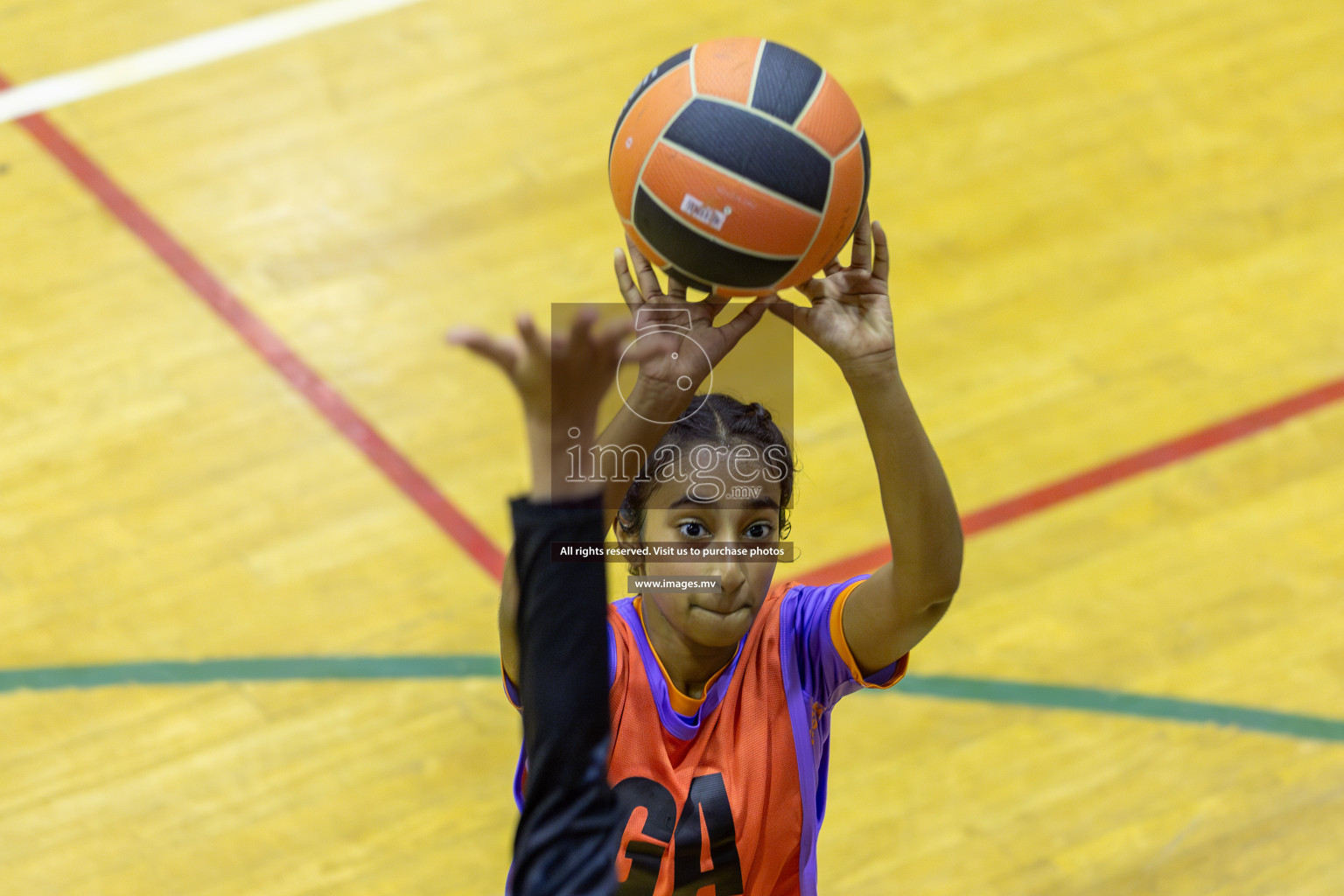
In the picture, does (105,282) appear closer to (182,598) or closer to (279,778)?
(182,598)

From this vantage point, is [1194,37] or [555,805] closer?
[555,805]

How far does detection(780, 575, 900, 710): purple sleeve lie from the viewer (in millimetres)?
2621

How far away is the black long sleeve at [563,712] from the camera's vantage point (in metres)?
1.93

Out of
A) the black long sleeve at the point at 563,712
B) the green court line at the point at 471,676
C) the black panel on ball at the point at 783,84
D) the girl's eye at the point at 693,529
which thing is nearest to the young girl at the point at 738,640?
the girl's eye at the point at 693,529

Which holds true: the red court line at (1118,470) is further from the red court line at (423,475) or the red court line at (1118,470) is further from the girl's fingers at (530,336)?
the girl's fingers at (530,336)

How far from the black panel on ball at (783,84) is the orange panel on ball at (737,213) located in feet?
0.48

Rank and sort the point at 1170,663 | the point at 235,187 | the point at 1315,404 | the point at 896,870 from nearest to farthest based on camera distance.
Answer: the point at 896,870, the point at 1170,663, the point at 1315,404, the point at 235,187

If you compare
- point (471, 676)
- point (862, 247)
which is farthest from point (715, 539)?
point (471, 676)

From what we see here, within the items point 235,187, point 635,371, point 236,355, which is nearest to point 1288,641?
point 635,371

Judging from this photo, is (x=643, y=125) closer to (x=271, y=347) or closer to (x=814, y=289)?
(x=814, y=289)

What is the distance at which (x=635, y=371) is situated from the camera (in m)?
2.54

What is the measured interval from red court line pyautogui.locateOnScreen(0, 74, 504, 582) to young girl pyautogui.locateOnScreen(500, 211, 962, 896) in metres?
2.08

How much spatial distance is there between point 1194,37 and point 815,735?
5151 millimetres

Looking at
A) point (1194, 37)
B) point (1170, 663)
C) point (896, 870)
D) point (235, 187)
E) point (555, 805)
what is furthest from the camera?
point (1194, 37)
